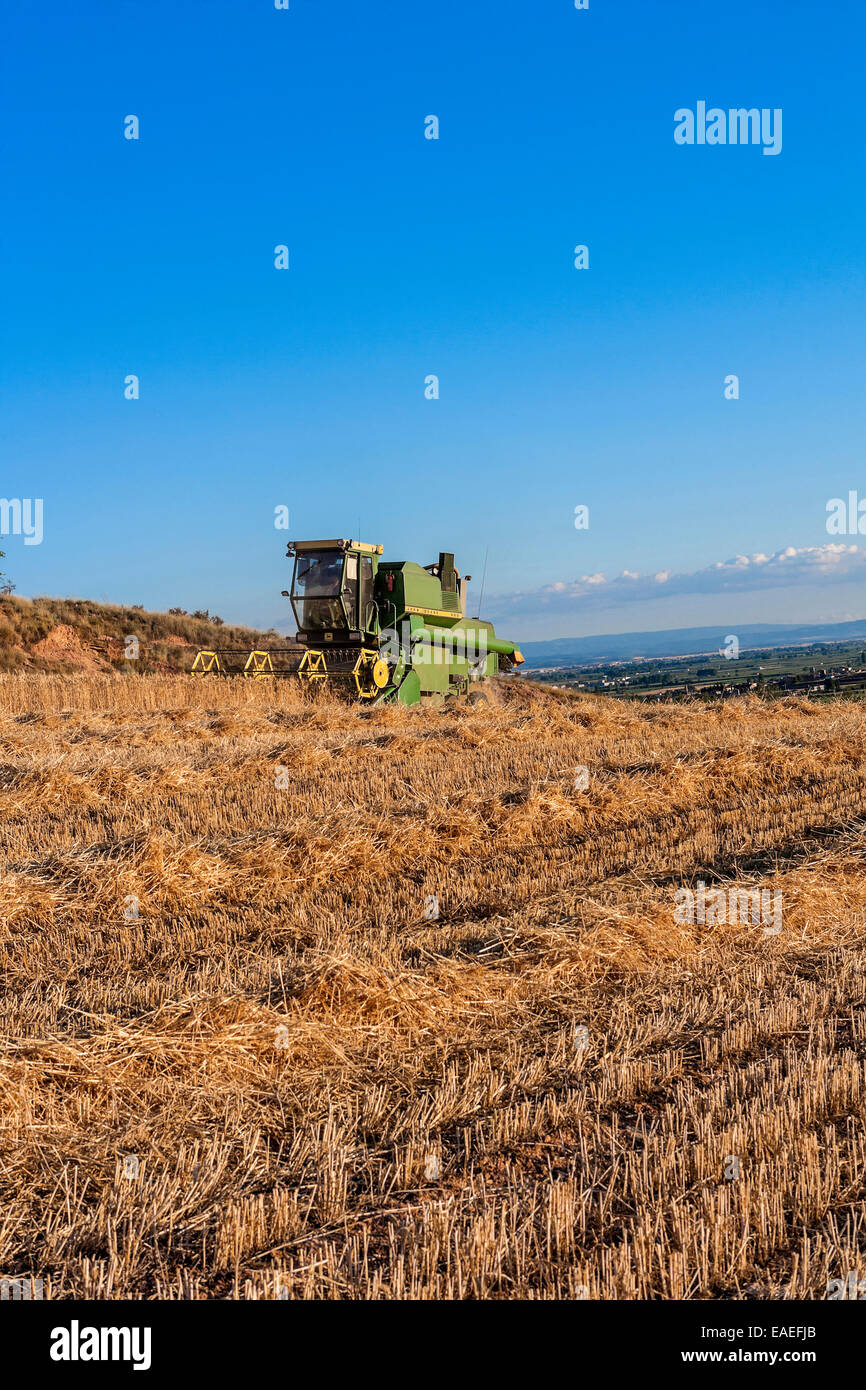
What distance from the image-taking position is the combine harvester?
1742 centimetres

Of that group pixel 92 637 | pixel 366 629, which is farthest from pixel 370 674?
pixel 92 637

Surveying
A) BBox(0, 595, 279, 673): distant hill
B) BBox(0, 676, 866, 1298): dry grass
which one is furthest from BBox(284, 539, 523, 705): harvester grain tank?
BBox(0, 595, 279, 673): distant hill

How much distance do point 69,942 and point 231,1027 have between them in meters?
1.90

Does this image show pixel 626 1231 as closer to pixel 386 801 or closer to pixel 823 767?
pixel 386 801

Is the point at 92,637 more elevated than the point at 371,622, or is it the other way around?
the point at 92,637

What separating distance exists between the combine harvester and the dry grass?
894 centimetres

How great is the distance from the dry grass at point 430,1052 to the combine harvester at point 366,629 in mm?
8942

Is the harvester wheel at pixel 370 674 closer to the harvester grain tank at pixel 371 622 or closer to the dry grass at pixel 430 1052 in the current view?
the harvester grain tank at pixel 371 622

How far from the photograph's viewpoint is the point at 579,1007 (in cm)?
443

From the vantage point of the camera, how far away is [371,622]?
1811 cm

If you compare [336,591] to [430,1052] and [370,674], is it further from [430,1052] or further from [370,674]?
[430,1052]

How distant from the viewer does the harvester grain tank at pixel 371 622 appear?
17406 millimetres

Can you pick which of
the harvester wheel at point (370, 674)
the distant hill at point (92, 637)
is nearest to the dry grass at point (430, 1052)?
the harvester wheel at point (370, 674)

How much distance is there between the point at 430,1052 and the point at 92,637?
27327mm
